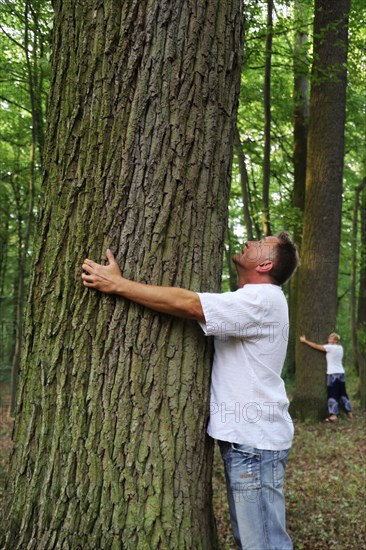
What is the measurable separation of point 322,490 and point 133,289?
4388mm

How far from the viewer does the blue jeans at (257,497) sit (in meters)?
2.73

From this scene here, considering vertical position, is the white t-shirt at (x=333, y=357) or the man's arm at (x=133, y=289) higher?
the man's arm at (x=133, y=289)

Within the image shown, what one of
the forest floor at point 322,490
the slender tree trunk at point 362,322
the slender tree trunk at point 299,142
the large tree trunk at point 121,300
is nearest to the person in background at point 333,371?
the forest floor at point 322,490

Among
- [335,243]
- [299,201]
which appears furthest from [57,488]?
[299,201]

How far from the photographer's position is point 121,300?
104 inches

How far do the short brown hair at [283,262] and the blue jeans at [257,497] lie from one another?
40.4 inches

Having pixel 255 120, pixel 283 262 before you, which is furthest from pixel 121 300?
pixel 255 120

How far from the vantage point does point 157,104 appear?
106 inches

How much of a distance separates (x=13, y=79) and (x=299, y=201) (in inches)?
303

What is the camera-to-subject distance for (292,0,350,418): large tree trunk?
9.99 meters

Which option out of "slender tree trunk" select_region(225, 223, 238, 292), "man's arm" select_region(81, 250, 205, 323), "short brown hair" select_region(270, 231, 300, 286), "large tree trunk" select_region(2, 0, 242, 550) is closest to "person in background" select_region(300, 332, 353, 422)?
"slender tree trunk" select_region(225, 223, 238, 292)

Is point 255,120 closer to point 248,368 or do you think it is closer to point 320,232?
point 320,232

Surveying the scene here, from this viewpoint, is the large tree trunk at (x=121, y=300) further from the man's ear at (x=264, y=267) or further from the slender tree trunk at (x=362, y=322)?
the slender tree trunk at (x=362, y=322)

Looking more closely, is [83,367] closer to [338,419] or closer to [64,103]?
[64,103]
